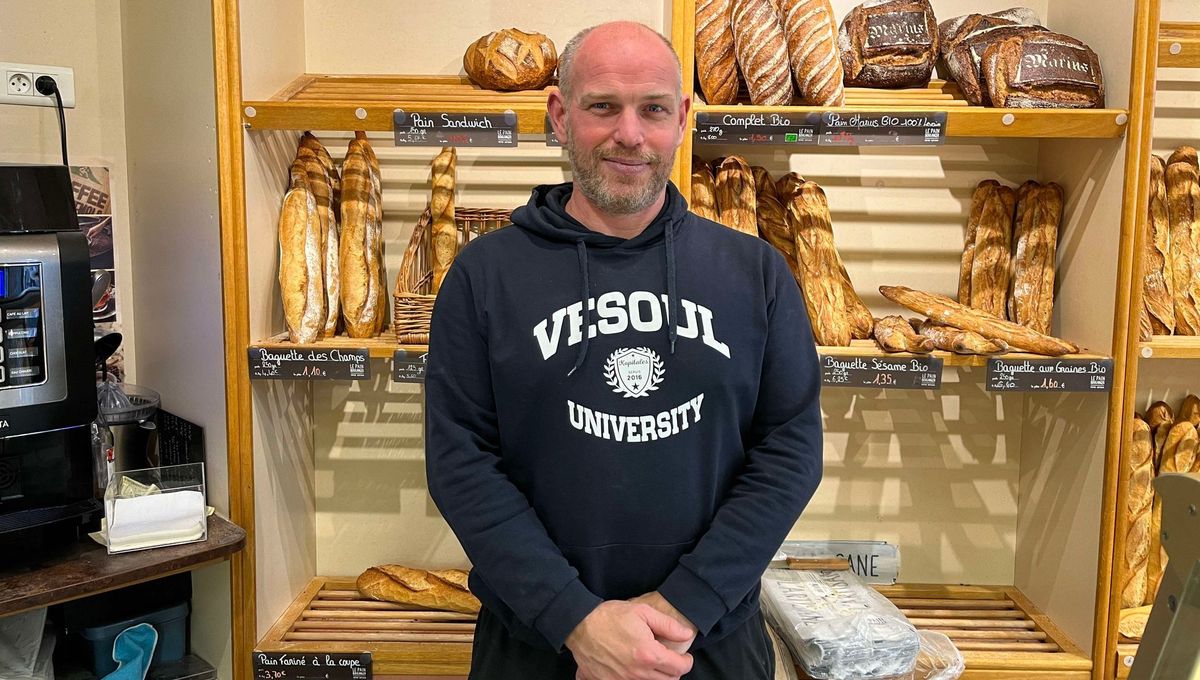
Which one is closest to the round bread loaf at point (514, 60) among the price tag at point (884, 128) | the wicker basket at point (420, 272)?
the wicker basket at point (420, 272)

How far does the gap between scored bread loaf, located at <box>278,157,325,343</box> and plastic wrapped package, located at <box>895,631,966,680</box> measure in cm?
147

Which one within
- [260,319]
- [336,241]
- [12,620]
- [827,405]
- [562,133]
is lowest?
[12,620]

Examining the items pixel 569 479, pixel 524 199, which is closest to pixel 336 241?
pixel 524 199

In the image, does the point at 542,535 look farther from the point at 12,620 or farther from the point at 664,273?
the point at 12,620

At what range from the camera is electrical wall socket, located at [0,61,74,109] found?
198cm

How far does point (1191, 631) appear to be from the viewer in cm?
62

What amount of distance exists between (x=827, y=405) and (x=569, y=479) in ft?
4.36

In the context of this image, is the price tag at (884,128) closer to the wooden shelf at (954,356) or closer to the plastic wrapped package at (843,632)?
the wooden shelf at (954,356)

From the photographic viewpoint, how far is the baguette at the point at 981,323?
2.10m

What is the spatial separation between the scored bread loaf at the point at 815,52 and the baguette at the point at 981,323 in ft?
1.61

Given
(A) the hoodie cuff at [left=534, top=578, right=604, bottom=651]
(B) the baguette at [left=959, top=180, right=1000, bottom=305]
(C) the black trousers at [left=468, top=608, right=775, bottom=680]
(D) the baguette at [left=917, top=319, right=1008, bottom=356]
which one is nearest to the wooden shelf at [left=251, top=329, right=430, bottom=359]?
(C) the black trousers at [left=468, top=608, right=775, bottom=680]

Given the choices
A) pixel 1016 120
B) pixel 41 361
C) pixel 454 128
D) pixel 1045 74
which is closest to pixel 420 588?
pixel 41 361

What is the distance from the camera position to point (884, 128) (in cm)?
198

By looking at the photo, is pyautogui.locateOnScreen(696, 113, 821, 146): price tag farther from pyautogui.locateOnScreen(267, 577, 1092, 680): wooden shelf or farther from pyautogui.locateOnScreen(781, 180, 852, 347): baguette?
pyautogui.locateOnScreen(267, 577, 1092, 680): wooden shelf
